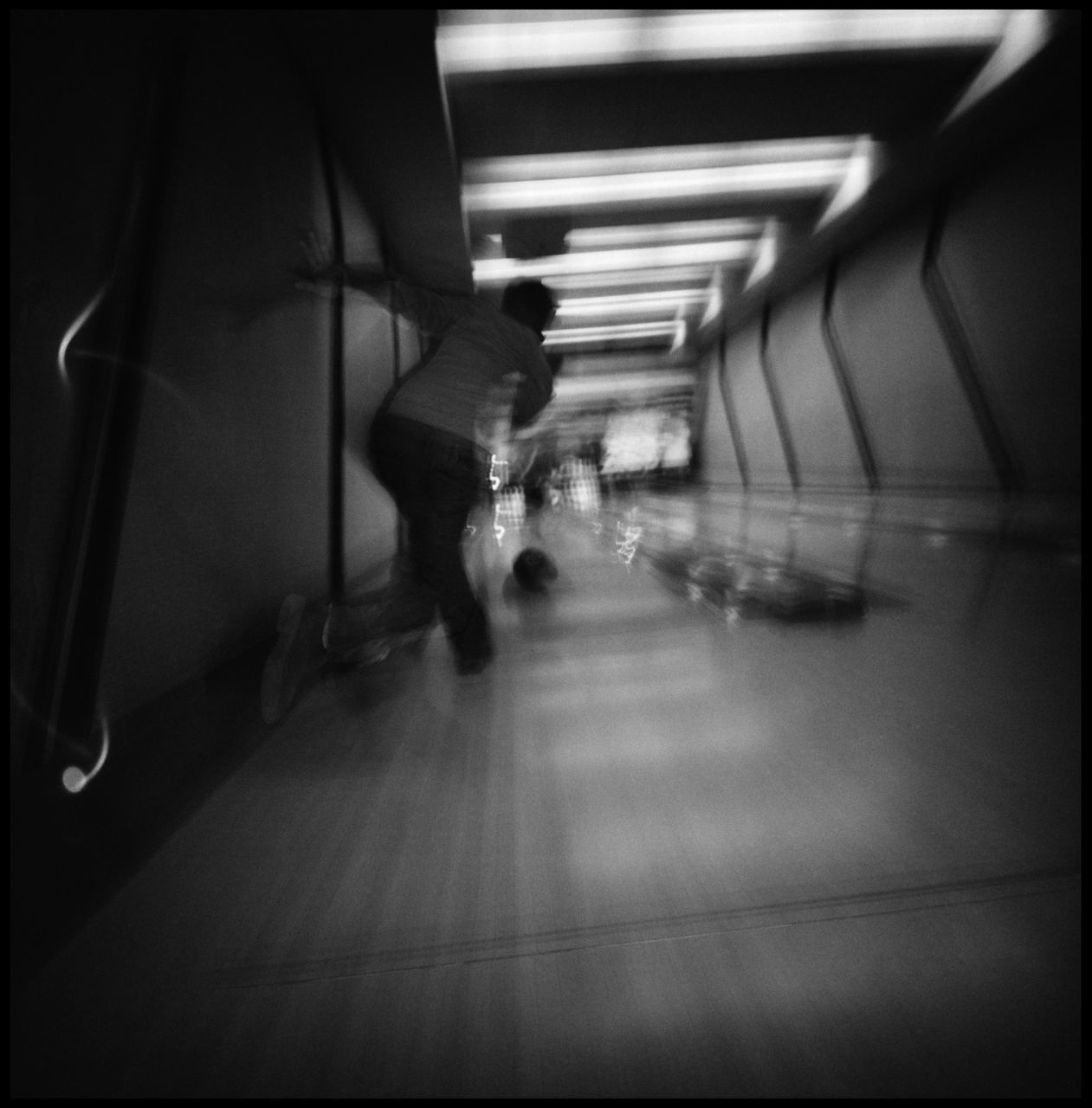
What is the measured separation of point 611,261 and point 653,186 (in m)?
1.63

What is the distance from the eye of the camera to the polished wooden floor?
775 mm

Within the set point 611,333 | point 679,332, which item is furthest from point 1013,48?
point 679,332

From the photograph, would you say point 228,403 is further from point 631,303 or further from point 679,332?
point 679,332

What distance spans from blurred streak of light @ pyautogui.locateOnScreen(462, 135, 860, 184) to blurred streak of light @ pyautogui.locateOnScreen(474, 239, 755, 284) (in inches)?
52.6

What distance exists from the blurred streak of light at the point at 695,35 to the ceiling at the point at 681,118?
0.04 ft

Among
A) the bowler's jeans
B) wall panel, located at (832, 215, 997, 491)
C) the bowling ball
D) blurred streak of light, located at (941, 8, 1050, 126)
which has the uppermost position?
blurred streak of light, located at (941, 8, 1050, 126)

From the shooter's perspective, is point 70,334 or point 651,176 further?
point 651,176

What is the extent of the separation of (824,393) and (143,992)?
11.6 meters

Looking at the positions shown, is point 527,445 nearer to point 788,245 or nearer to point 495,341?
point 495,341

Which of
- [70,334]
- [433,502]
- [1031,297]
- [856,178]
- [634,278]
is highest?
[856,178]

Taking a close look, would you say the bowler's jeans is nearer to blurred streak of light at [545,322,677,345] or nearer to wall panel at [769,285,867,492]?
wall panel at [769,285,867,492]

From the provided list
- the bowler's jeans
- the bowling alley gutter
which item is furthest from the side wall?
the bowling alley gutter

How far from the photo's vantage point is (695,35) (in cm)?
452

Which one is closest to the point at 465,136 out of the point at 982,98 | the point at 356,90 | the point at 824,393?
the point at 356,90
